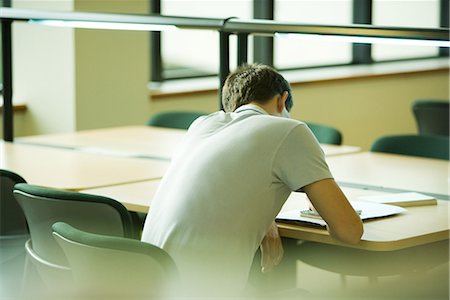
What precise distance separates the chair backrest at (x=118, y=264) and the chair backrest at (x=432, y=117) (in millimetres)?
3349

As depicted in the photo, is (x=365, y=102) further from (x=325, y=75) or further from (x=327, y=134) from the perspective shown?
(x=327, y=134)

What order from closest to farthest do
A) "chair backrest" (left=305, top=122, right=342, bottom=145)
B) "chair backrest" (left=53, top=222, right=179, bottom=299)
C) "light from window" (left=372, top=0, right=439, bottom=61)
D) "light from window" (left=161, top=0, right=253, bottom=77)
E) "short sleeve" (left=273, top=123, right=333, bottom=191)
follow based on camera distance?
"chair backrest" (left=53, top=222, right=179, bottom=299), "short sleeve" (left=273, top=123, right=333, bottom=191), "chair backrest" (left=305, top=122, right=342, bottom=145), "light from window" (left=161, top=0, right=253, bottom=77), "light from window" (left=372, top=0, right=439, bottom=61)

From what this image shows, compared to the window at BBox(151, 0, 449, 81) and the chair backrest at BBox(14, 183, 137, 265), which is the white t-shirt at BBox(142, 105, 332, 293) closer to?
the chair backrest at BBox(14, 183, 137, 265)

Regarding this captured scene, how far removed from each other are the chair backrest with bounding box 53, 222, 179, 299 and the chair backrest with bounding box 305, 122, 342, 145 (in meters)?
2.01

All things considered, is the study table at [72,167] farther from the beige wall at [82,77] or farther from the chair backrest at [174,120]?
the beige wall at [82,77]

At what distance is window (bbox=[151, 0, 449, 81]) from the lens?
6.36 m

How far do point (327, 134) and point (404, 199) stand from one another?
1.36 meters

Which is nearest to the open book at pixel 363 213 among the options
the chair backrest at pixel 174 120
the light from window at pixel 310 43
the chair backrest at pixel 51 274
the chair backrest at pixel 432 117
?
the chair backrest at pixel 51 274

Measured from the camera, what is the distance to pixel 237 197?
7.88 feet

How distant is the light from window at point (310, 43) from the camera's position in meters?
6.97

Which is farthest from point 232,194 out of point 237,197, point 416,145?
point 416,145

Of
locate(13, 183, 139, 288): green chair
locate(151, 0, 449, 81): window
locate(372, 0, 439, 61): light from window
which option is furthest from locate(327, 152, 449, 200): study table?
locate(372, 0, 439, 61): light from window

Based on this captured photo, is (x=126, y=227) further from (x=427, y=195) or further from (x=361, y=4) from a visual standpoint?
(x=361, y=4)

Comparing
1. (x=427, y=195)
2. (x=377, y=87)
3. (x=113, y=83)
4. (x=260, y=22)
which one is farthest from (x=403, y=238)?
(x=377, y=87)
